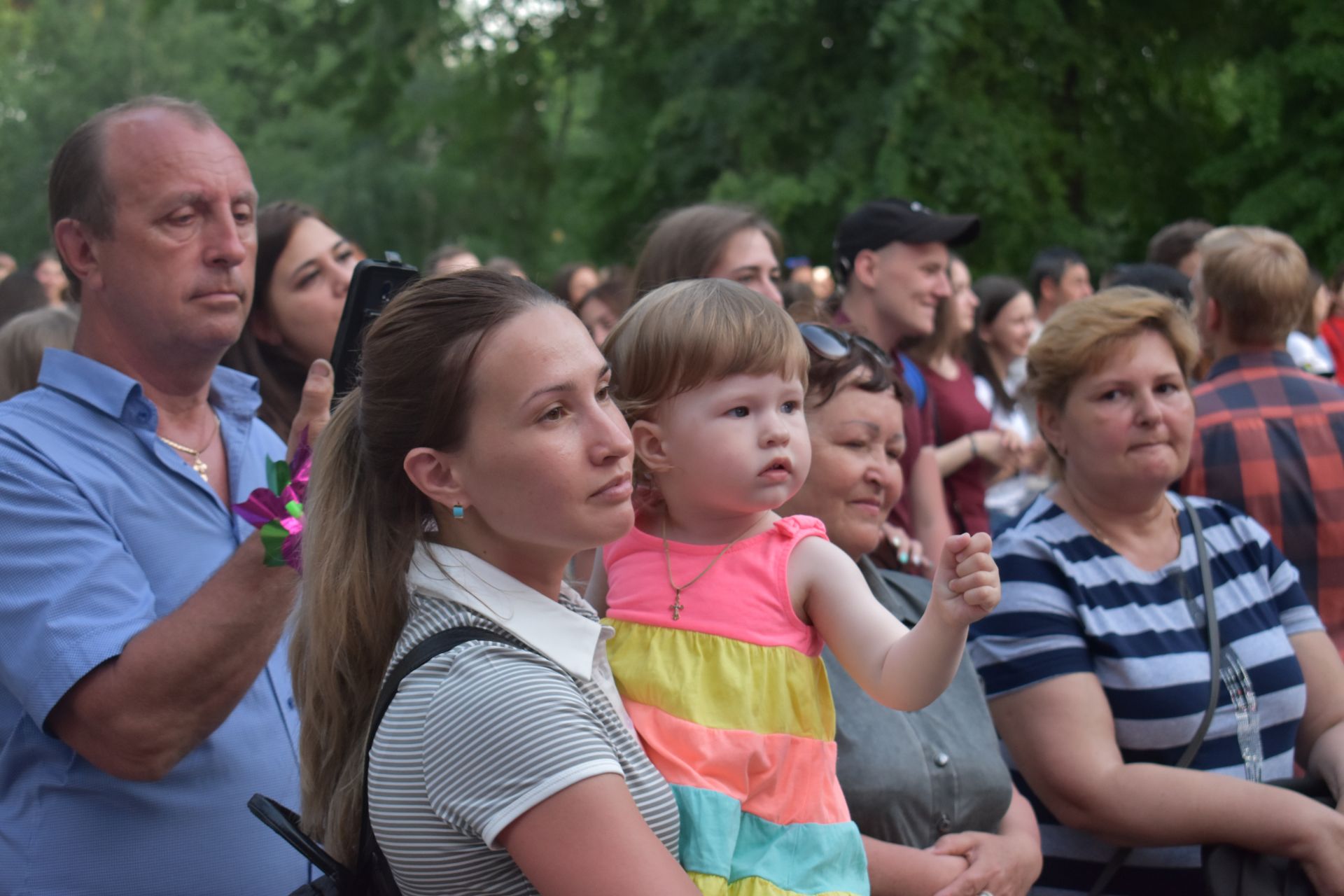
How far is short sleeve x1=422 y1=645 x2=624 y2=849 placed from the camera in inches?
64.3

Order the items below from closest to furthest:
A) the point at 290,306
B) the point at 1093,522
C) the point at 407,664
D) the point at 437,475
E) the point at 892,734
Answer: the point at 407,664 → the point at 437,475 → the point at 892,734 → the point at 1093,522 → the point at 290,306

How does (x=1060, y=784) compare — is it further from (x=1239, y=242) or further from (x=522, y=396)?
(x=1239, y=242)

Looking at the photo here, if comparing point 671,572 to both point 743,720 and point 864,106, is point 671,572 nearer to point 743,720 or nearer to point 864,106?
point 743,720

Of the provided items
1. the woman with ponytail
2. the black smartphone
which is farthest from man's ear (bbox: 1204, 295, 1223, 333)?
the woman with ponytail

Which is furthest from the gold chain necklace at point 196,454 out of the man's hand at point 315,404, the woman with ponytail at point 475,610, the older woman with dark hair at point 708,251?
the older woman with dark hair at point 708,251

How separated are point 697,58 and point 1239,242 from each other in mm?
12595

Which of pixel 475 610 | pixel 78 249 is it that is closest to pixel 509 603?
pixel 475 610

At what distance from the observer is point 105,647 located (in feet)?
7.45

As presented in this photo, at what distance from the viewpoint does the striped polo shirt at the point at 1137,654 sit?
310 centimetres

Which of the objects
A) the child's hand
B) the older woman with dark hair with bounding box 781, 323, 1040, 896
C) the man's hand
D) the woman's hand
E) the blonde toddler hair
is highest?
the blonde toddler hair

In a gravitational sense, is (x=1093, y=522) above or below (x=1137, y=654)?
above

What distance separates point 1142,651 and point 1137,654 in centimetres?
2

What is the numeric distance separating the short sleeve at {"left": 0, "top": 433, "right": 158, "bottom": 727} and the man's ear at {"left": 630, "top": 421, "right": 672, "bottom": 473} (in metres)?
0.94

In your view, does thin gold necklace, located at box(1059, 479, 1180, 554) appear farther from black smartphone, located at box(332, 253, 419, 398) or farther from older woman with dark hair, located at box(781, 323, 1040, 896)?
black smartphone, located at box(332, 253, 419, 398)
